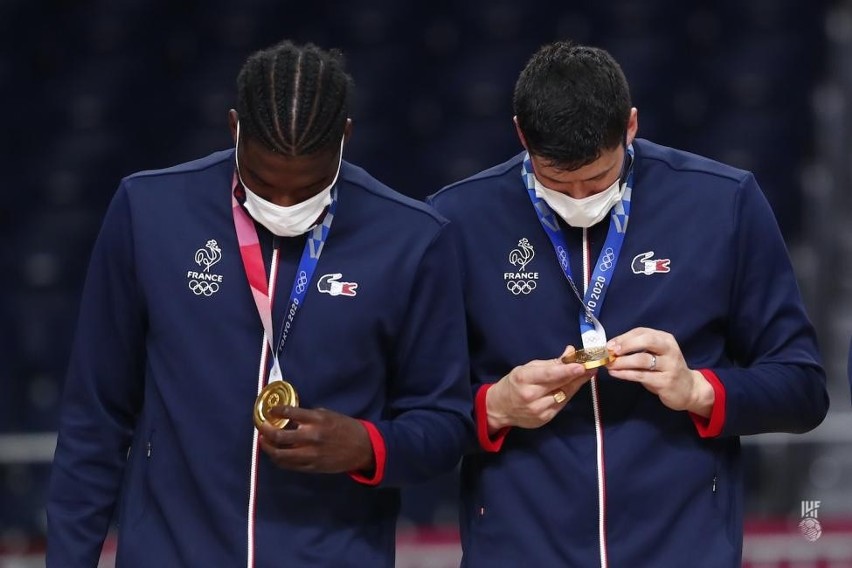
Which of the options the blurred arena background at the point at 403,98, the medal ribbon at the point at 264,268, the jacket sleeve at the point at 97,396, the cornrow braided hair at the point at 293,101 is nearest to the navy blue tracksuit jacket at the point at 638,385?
the medal ribbon at the point at 264,268

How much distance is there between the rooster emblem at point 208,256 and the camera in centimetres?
297

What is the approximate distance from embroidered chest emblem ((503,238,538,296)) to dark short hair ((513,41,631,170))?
0.23 meters

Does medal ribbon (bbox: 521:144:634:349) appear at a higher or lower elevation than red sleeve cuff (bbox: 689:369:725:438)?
higher

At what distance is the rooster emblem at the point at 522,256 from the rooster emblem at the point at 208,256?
23.9 inches

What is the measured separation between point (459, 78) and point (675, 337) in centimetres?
566

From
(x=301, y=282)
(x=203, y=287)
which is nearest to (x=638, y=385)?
(x=301, y=282)

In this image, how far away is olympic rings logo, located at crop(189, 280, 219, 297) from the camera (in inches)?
116

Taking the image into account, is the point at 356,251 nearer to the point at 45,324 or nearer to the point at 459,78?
the point at 45,324

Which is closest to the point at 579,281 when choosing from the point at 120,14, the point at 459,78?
the point at 459,78

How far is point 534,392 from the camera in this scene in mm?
2957

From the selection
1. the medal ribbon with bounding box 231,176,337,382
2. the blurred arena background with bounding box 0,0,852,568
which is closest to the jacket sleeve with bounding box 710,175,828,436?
the medal ribbon with bounding box 231,176,337,382

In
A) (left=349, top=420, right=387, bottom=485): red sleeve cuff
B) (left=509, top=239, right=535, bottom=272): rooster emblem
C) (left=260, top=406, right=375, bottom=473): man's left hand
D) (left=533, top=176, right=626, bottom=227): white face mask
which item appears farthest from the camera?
(left=509, top=239, right=535, bottom=272): rooster emblem

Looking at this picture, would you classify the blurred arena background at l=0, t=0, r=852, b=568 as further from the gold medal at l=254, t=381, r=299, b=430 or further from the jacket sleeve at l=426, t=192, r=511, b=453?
the gold medal at l=254, t=381, r=299, b=430

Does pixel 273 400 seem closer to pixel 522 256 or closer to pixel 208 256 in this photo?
pixel 208 256
